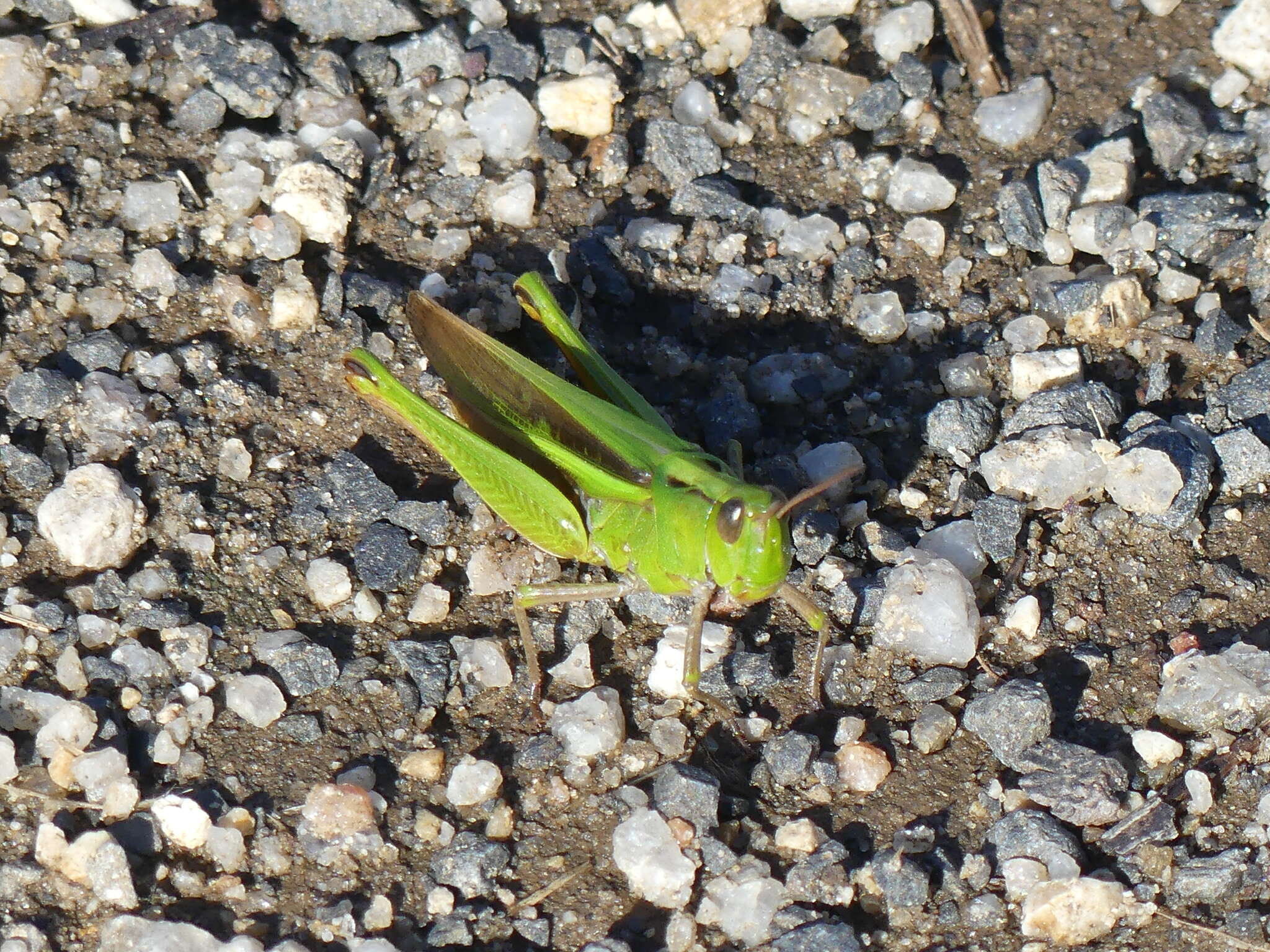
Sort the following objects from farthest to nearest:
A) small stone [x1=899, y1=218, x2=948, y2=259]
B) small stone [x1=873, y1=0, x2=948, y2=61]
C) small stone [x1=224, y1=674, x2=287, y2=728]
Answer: small stone [x1=873, y1=0, x2=948, y2=61] < small stone [x1=899, y1=218, x2=948, y2=259] < small stone [x1=224, y1=674, x2=287, y2=728]

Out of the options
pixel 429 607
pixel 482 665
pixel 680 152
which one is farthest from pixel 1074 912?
pixel 680 152

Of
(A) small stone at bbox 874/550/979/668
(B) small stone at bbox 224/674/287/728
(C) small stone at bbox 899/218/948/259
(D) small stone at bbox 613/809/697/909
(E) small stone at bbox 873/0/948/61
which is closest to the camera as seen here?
(D) small stone at bbox 613/809/697/909

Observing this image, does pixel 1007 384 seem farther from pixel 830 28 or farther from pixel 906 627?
pixel 830 28

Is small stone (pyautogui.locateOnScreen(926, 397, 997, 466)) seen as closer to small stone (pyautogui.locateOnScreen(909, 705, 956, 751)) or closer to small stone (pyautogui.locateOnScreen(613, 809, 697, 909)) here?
small stone (pyautogui.locateOnScreen(909, 705, 956, 751))

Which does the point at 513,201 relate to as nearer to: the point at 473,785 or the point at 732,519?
the point at 732,519

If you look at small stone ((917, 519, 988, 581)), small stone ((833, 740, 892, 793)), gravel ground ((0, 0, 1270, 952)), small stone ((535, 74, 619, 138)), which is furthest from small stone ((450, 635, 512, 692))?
small stone ((535, 74, 619, 138))

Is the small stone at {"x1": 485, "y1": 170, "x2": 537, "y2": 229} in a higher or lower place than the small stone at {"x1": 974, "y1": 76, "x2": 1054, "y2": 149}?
lower

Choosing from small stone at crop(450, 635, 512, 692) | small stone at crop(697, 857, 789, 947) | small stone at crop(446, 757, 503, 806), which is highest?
small stone at crop(697, 857, 789, 947)

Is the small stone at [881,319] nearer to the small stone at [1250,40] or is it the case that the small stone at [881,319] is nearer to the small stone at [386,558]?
the small stone at [386,558]
